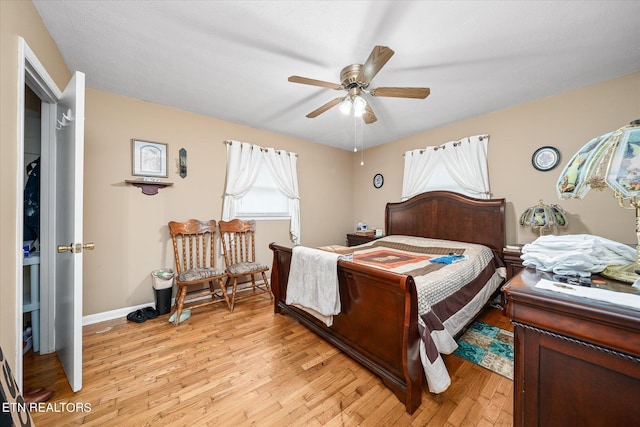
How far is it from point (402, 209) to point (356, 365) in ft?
8.59

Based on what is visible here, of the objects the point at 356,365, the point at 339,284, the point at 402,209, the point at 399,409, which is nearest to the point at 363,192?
the point at 402,209

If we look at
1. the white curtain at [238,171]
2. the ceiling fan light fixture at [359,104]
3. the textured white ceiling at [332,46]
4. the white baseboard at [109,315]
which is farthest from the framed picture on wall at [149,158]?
the ceiling fan light fixture at [359,104]

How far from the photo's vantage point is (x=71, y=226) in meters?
1.47

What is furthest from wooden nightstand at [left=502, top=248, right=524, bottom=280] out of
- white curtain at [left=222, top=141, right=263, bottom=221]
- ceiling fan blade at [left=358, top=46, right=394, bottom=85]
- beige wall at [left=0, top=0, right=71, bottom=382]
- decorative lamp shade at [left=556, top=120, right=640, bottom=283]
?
beige wall at [left=0, top=0, right=71, bottom=382]

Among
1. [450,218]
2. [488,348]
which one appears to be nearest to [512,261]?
[450,218]

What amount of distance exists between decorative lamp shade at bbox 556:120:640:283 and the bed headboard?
2.23 meters

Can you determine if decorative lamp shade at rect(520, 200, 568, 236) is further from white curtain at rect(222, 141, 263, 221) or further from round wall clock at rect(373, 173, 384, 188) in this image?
white curtain at rect(222, 141, 263, 221)

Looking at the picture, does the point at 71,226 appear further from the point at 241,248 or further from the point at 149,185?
the point at 241,248

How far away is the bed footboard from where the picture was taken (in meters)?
1.33

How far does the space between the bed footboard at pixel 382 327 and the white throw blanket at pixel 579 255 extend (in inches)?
Answer: 23.5

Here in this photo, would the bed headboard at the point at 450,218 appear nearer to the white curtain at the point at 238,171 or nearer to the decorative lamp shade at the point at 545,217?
the decorative lamp shade at the point at 545,217

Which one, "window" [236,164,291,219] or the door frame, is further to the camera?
"window" [236,164,291,219]

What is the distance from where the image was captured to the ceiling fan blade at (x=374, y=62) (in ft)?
4.53

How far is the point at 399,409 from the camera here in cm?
138
